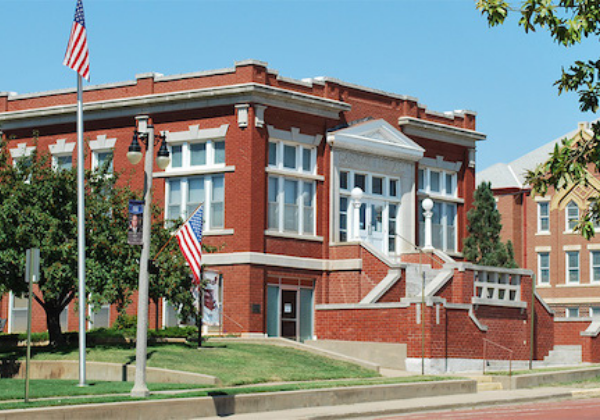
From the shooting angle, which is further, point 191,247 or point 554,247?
point 554,247

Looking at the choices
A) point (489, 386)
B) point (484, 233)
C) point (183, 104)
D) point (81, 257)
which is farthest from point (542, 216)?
point (81, 257)

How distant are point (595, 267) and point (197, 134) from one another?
34.2m

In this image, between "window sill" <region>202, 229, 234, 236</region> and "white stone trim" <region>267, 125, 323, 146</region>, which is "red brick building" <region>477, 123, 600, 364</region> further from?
"window sill" <region>202, 229, 234, 236</region>

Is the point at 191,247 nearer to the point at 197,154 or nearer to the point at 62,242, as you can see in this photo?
the point at 62,242

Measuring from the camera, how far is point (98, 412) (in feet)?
68.0

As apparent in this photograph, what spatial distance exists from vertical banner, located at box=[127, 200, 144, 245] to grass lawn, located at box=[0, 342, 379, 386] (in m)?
4.59

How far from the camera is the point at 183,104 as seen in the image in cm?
3900

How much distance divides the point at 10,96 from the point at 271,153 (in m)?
12.5

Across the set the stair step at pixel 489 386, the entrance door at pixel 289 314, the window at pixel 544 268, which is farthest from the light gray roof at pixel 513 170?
the stair step at pixel 489 386

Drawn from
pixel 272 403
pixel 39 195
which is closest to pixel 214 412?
pixel 272 403

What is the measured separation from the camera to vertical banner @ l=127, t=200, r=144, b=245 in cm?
2352

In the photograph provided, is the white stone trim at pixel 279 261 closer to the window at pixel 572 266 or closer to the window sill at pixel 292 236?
the window sill at pixel 292 236

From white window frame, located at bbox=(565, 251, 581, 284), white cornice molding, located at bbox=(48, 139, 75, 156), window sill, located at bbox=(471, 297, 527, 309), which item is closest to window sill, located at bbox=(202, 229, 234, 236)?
white cornice molding, located at bbox=(48, 139, 75, 156)

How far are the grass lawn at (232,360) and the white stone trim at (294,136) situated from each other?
8950mm
